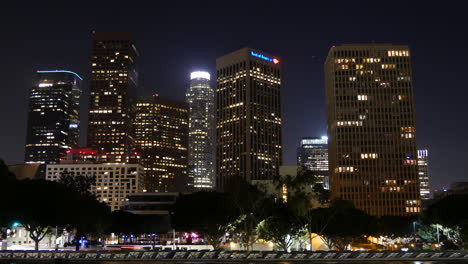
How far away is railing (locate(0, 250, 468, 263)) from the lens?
7950cm

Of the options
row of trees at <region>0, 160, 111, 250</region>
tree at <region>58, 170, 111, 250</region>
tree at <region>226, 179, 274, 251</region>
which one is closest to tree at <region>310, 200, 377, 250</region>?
tree at <region>226, 179, 274, 251</region>

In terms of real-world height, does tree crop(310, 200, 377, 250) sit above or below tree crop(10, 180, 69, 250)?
below

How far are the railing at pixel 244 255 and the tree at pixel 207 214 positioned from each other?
23.1 meters

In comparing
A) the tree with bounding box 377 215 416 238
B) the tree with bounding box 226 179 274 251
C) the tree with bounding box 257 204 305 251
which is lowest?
the tree with bounding box 377 215 416 238

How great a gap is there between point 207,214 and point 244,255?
2659 centimetres

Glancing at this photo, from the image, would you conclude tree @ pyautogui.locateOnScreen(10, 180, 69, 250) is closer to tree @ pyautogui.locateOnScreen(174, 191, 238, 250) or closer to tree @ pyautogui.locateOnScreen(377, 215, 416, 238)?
tree @ pyautogui.locateOnScreen(174, 191, 238, 250)

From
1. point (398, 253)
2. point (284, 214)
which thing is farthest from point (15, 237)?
point (398, 253)

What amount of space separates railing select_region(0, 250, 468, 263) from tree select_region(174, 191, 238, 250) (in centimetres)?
2306

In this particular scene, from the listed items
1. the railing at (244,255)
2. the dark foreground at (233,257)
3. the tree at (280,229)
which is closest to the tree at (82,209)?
the railing at (244,255)

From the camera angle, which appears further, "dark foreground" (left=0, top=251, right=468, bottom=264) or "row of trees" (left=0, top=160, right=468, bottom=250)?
"row of trees" (left=0, top=160, right=468, bottom=250)

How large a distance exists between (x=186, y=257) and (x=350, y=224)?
41.9m

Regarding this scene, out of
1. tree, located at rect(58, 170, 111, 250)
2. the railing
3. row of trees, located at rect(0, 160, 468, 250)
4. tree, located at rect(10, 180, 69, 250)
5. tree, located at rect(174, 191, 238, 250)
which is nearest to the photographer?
the railing

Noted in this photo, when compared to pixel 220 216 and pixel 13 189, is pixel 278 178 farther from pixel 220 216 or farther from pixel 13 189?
pixel 13 189

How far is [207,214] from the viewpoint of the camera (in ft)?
354
